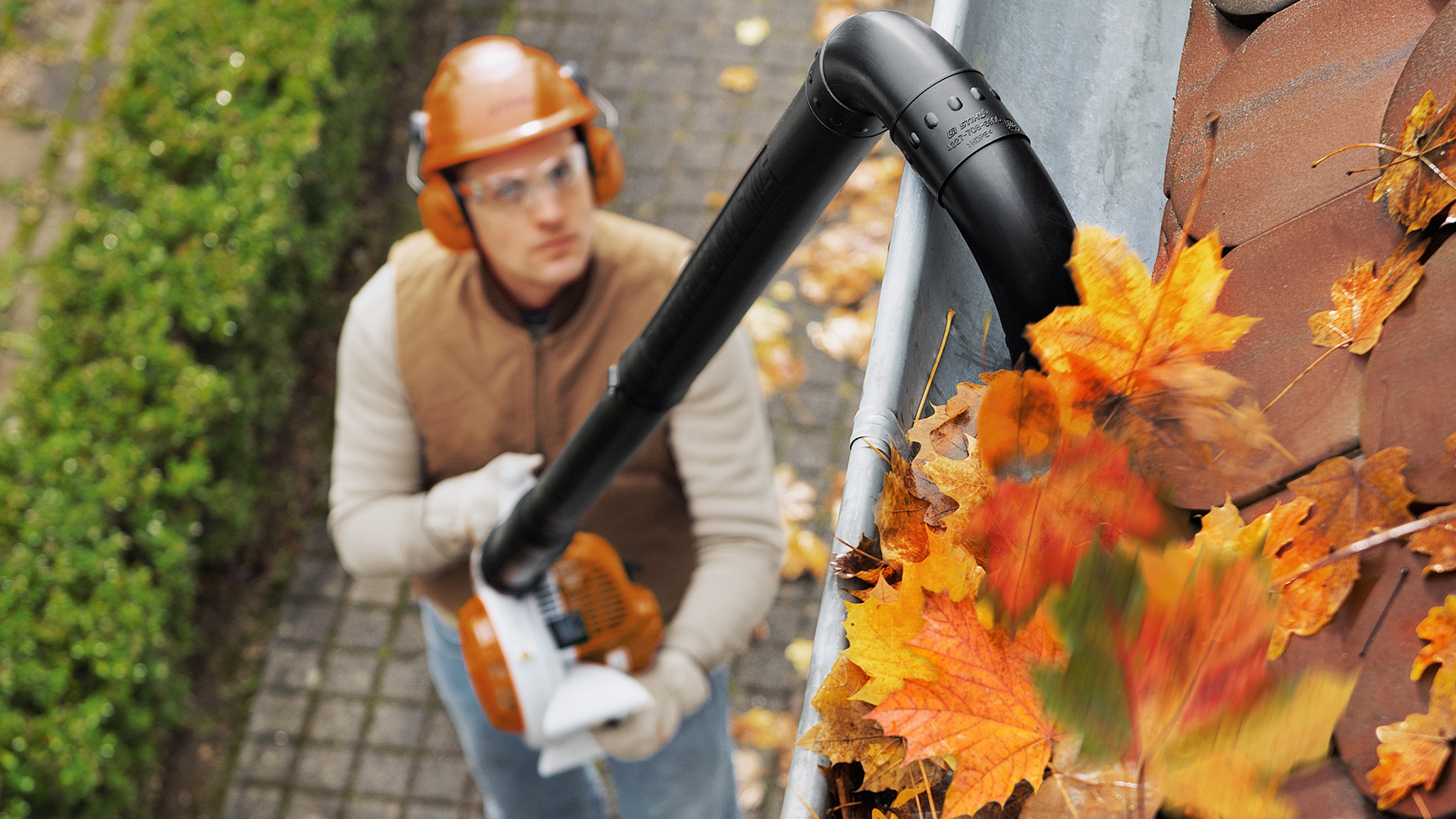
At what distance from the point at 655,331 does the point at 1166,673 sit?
2.12 ft

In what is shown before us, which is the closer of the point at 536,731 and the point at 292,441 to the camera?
the point at 536,731

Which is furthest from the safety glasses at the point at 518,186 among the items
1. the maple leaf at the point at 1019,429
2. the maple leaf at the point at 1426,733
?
the maple leaf at the point at 1426,733

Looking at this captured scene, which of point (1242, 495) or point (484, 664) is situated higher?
point (1242, 495)

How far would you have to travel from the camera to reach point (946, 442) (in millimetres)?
820

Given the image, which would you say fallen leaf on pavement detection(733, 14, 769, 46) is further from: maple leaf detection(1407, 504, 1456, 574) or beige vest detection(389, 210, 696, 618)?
maple leaf detection(1407, 504, 1456, 574)

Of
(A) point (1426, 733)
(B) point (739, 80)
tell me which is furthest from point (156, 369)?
(A) point (1426, 733)

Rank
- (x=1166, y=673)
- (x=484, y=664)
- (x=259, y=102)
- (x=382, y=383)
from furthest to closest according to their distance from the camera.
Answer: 1. (x=259, y=102)
2. (x=382, y=383)
3. (x=484, y=664)
4. (x=1166, y=673)

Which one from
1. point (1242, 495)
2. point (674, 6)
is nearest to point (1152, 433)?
point (1242, 495)

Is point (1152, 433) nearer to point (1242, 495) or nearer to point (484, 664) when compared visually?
point (1242, 495)

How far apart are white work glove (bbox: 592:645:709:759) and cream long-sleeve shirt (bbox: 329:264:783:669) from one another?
38mm

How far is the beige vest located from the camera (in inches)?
95.4

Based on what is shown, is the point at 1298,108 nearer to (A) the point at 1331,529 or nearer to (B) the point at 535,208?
(A) the point at 1331,529

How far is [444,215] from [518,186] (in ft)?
0.63

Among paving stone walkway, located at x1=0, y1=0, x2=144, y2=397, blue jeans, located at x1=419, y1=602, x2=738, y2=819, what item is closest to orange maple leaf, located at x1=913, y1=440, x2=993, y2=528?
blue jeans, located at x1=419, y1=602, x2=738, y2=819
